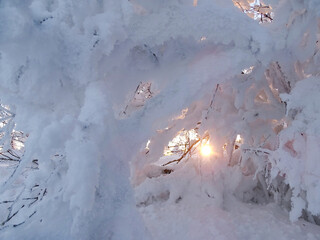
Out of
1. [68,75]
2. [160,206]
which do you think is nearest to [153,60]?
[68,75]

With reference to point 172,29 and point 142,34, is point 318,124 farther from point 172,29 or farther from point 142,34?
point 142,34

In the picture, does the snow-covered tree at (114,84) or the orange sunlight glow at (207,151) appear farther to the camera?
the orange sunlight glow at (207,151)

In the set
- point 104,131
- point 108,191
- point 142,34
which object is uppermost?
point 142,34

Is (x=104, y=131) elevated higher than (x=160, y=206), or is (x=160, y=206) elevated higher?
(x=104, y=131)

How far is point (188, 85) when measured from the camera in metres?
1.91

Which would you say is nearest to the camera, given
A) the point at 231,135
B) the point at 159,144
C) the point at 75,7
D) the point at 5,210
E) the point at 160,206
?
the point at 75,7

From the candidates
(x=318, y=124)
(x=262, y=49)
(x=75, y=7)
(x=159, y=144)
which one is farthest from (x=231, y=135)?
(x=75, y=7)

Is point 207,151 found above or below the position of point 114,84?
below

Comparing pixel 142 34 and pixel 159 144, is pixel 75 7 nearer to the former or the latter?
pixel 142 34

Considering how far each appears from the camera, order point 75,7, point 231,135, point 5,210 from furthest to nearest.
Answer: point 5,210 → point 231,135 → point 75,7

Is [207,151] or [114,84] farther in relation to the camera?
[207,151]

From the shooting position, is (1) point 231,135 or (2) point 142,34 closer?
(2) point 142,34

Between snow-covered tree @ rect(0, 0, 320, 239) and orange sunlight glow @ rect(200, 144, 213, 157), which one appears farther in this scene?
orange sunlight glow @ rect(200, 144, 213, 157)

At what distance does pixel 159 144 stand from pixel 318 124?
143cm
